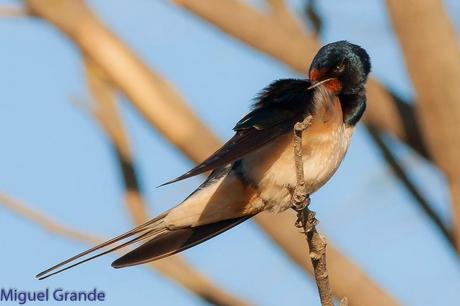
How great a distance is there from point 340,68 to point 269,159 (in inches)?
18.7

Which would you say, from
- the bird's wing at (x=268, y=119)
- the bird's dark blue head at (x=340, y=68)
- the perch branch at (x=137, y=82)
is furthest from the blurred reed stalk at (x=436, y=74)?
the bird's wing at (x=268, y=119)

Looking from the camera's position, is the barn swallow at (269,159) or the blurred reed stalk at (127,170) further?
the blurred reed stalk at (127,170)

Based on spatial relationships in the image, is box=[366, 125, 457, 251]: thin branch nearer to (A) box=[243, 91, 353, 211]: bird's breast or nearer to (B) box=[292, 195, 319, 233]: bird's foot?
(A) box=[243, 91, 353, 211]: bird's breast

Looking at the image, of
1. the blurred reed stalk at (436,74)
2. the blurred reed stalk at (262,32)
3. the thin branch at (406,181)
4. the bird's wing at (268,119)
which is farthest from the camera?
the thin branch at (406,181)

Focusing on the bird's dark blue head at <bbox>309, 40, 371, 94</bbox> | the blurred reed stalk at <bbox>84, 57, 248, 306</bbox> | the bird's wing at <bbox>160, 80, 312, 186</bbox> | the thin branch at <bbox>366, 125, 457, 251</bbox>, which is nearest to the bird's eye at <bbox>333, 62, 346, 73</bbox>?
the bird's dark blue head at <bbox>309, 40, 371, 94</bbox>

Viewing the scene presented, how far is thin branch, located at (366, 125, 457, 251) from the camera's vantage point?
6145 mm

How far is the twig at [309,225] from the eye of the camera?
4.02 meters

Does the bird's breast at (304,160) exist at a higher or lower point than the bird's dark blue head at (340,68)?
lower

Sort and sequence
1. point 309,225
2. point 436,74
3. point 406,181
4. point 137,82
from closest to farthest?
point 309,225 < point 436,74 < point 137,82 < point 406,181

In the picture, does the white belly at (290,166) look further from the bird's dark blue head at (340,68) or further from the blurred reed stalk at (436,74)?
the blurred reed stalk at (436,74)

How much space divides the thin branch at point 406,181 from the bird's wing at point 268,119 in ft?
4.34

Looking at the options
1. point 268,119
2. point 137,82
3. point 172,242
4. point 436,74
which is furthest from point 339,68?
point 137,82

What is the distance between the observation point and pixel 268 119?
466 cm

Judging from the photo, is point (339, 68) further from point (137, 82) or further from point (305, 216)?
point (137, 82)
